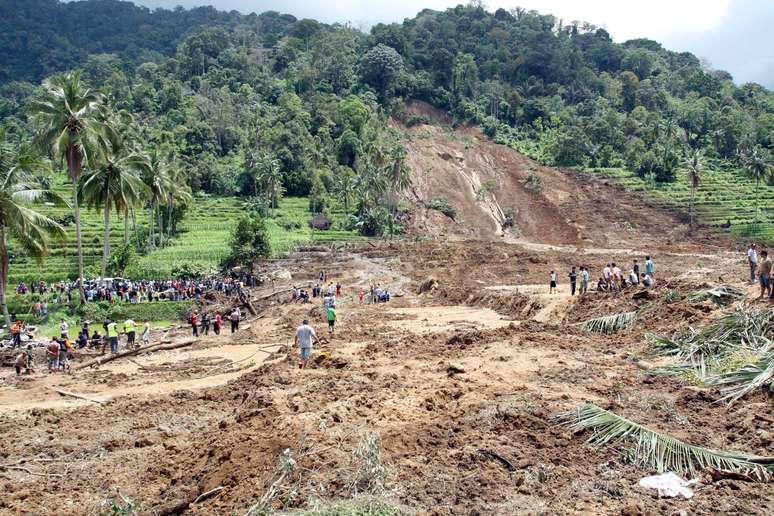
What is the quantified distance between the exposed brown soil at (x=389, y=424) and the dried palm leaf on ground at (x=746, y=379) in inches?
9.6

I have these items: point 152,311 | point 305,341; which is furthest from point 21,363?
point 152,311

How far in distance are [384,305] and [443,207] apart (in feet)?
122

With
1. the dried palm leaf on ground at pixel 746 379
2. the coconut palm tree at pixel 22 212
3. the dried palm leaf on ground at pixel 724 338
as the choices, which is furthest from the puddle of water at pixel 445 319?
the coconut palm tree at pixel 22 212

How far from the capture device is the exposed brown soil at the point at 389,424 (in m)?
8.20

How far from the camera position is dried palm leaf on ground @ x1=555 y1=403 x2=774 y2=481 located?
8.07m

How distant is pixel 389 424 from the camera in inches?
408

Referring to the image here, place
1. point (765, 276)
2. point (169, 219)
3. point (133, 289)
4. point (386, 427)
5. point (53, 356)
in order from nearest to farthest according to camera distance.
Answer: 1. point (386, 427)
2. point (765, 276)
3. point (53, 356)
4. point (133, 289)
5. point (169, 219)

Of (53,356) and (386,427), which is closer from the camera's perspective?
(386,427)

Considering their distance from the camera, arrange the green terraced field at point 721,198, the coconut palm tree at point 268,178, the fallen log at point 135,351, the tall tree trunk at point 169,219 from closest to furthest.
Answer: the fallen log at point 135,351, the tall tree trunk at point 169,219, the green terraced field at point 721,198, the coconut palm tree at point 268,178

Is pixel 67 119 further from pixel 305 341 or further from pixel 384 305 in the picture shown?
pixel 305 341

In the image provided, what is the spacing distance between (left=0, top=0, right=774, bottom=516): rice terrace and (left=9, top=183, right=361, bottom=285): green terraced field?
1.13ft

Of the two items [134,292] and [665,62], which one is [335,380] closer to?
[134,292]

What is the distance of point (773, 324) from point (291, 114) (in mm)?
74028

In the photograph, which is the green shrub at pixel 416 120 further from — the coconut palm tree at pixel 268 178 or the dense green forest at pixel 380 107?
the coconut palm tree at pixel 268 178
